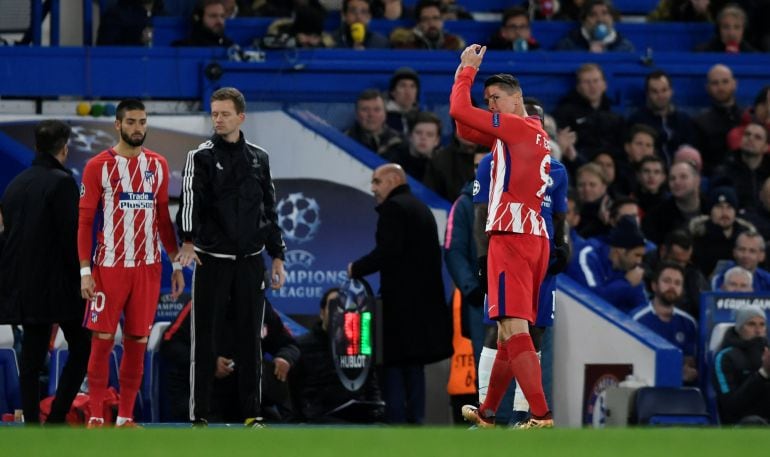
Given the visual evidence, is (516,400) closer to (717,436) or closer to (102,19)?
(717,436)

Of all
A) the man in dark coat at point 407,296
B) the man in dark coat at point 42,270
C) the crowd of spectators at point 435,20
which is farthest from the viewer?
the crowd of spectators at point 435,20

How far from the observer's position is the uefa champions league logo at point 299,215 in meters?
14.6

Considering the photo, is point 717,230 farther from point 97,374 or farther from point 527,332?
point 97,374

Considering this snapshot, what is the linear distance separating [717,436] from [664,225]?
8.10 metres

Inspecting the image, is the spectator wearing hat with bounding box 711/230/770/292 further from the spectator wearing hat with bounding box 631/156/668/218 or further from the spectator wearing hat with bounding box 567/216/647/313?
the spectator wearing hat with bounding box 631/156/668/218

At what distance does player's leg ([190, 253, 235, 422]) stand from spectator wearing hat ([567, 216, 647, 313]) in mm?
3972

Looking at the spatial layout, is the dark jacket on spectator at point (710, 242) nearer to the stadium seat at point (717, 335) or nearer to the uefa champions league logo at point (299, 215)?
the stadium seat at point (717, 335)

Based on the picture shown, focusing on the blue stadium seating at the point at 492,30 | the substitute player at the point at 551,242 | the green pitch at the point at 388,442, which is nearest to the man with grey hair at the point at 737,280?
the substitute player at the point at 551,242

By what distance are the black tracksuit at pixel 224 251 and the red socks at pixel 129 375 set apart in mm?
371

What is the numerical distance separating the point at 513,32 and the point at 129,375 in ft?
22.6

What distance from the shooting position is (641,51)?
17281 millimetres

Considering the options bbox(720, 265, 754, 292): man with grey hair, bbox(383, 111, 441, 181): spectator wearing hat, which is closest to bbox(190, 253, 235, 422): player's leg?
bbox(383, 111, 441, 181): spectator wearing hat

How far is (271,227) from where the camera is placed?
35.6 feet

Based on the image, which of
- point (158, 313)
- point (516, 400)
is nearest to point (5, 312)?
point (158, 313)
